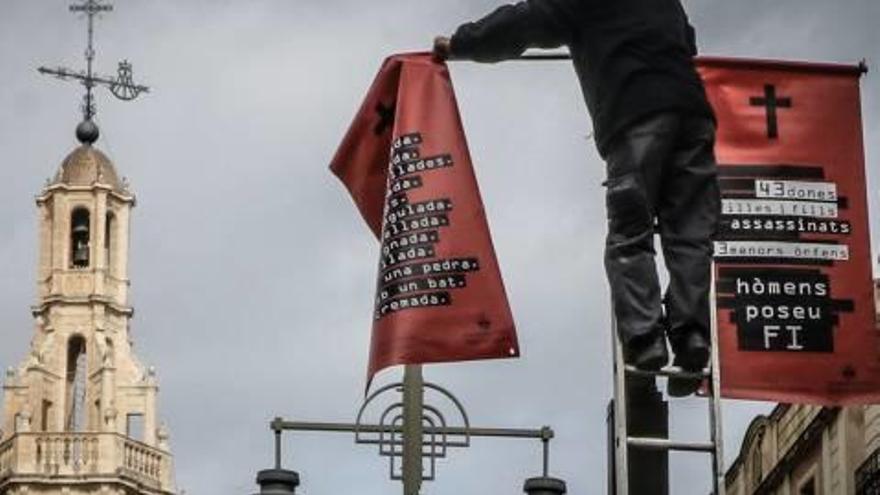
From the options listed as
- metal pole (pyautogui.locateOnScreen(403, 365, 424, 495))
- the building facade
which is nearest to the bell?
the building facade

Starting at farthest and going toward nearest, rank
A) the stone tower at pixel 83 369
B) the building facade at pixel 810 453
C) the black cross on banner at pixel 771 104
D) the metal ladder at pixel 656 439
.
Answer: the stone tower at pixel 83 369, the building facade at pixel 810 453, the black cross on banner at pixel 771 104, the metal ladder at pixel 656 439

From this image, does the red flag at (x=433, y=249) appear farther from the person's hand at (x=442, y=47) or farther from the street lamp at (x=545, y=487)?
the street lamp at (x=545, y=487)

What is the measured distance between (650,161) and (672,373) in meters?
0.71

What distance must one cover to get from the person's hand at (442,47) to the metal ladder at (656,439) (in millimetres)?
1262

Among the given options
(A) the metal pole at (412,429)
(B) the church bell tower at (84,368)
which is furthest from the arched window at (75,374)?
(A) the metal pole at (412,429)

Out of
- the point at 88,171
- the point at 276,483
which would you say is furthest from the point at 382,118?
the point at 88,171

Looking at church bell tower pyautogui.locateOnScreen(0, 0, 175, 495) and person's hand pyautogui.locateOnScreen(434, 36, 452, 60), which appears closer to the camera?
person's hand pyautogui.locateOnScreen(434, 36, 452, 60)

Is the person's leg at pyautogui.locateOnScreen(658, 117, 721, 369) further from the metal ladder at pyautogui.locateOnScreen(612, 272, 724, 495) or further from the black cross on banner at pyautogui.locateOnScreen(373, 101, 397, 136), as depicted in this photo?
the black cross on banner at pyautogui.locateOnScreen(373, 101, 397, 136)

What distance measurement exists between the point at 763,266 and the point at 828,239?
360 mm

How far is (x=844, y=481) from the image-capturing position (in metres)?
44.2

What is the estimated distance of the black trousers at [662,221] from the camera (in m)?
9.54

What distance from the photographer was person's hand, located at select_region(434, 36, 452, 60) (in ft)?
33.9

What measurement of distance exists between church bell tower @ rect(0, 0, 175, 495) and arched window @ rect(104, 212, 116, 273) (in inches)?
1.4

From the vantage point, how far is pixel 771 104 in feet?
36.2
